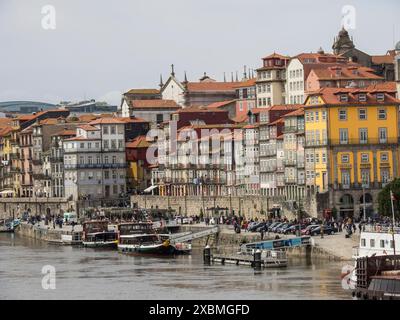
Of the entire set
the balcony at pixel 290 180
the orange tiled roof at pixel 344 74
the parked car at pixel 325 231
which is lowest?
the parked car at pixel 325 231

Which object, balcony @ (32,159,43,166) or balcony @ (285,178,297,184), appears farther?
balcony @ (32,159,43,166)

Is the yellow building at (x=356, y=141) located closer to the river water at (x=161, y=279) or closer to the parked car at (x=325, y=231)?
the river water at (x=161, y=279)

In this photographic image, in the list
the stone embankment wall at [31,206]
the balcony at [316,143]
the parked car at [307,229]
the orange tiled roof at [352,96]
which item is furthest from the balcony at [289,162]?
the stone embankment wall at [31,206]

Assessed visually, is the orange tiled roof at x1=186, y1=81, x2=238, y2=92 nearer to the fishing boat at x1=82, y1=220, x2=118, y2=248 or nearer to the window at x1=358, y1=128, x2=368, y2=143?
the fishing boat at x1=82, y1=220, x2=118, y2=248

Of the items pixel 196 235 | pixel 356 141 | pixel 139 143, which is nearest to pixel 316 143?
pixel 356 141

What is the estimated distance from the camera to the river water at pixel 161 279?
81.4 metres

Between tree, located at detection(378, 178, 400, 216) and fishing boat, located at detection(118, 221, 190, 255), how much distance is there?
11691 millimetres

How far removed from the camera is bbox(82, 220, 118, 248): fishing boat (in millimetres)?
122375

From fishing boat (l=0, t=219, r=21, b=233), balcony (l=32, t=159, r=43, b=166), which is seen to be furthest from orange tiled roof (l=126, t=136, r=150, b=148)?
fishing boat (l=0, t=219, r=21, b=233)

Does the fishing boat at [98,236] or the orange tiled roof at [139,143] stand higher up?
the orange tiled roof at [139,143]

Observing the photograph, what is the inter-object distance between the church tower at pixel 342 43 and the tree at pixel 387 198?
166 ft

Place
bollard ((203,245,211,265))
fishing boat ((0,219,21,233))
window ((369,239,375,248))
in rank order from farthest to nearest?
fishing boat ((0,219,21,233)) < bollard ((203,245,211,265)) < window ((369,239,375,248))
